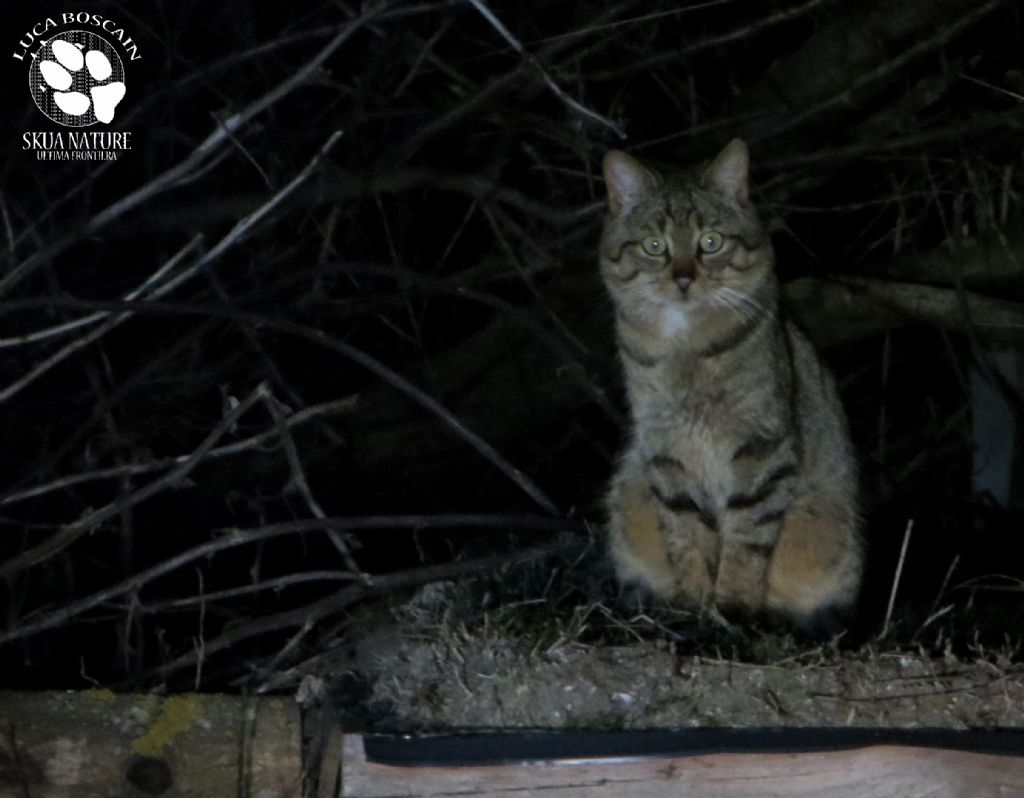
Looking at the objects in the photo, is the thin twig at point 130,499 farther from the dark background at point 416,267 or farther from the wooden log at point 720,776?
the wooden log at point 720,776

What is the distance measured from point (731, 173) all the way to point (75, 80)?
169 cm

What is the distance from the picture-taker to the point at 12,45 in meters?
3.79

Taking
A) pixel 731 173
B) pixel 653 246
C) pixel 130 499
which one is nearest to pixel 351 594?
pixel 130 499

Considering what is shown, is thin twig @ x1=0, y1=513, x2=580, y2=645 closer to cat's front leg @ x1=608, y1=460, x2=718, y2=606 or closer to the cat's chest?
cat's front leg @ x1=608, y1=460, x2=718, y2=606

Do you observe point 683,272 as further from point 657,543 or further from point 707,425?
point 657,543

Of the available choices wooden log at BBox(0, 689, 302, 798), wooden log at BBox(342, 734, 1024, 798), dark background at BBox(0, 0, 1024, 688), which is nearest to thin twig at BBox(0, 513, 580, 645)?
dark background at BBox(0, 0, 1024, 688)

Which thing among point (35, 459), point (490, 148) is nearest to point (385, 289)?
point (490, 148)

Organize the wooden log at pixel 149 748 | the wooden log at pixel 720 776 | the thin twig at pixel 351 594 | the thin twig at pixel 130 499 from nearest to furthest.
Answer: the wooden log at pixel 720 776 < the wooden log at pixel 149 748 < the thin twig at pixel 130 499 < the thin twig at pixel 351 594

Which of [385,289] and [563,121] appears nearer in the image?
[563,121]

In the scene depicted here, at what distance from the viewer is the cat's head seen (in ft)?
10.0

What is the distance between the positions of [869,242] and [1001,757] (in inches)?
95.6

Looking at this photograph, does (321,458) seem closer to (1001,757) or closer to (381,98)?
(381,98)

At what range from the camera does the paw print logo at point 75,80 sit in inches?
137

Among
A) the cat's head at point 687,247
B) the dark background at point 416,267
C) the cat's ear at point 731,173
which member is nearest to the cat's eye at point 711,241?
the cat's head at point 687,247
